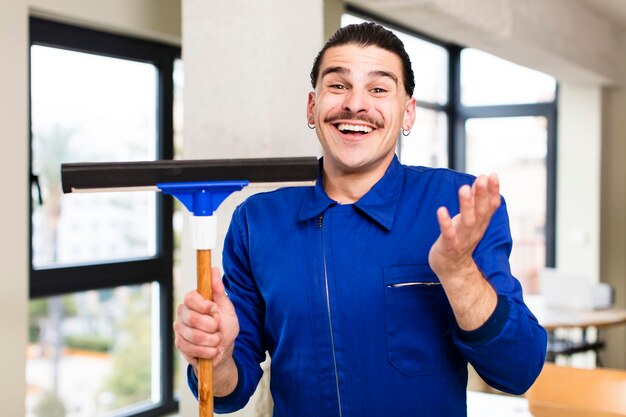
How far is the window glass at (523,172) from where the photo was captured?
688cm

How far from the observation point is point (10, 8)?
114 inches

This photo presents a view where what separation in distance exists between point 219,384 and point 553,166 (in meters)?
5.97

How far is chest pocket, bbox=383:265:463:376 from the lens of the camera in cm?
136

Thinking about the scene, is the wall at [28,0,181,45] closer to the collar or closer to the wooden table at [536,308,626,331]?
the collar

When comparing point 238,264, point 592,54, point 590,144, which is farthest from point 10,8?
point 590,144

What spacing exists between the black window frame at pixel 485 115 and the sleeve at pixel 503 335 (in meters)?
5.42

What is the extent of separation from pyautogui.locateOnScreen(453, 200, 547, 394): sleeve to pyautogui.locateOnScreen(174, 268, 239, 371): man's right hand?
374 millimetres

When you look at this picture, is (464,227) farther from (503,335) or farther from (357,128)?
(357,128)

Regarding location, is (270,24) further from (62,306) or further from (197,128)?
(62,306)

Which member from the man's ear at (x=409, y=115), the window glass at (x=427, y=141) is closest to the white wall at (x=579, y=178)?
the window glass at (x=427, y=141)

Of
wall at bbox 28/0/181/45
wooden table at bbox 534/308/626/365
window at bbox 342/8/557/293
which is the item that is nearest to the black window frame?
window at bbox 342/8/557/293

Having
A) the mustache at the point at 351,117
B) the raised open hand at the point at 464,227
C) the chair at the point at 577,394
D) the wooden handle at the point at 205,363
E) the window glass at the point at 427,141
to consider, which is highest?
the window glass at the point at 427,141

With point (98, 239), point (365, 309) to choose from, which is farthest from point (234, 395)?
point (98, 239)

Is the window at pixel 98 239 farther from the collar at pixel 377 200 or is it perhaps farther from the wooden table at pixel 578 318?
the wooden table at pixel 578 318
